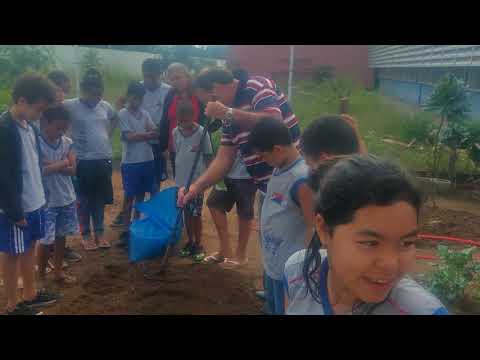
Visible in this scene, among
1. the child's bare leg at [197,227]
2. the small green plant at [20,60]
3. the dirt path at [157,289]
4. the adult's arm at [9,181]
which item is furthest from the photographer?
the small green plant at [20,60]

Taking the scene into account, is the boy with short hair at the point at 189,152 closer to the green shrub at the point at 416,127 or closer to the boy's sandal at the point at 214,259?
the boy's sandal at the point at 214,259

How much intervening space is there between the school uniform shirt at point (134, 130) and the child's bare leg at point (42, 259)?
1229mm

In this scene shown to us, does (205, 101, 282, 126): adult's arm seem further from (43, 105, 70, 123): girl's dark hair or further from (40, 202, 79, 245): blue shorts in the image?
(40, 202, 79, 245): blue shorts

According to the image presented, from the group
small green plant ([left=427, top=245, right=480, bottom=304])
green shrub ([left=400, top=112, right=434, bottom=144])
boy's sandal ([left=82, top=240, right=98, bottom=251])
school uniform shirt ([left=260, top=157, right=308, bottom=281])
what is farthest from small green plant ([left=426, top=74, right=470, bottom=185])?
school uniform shirt ([left=260, top=157, right=308, bottom=281])

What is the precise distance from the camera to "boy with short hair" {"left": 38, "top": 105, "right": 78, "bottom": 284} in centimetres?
340

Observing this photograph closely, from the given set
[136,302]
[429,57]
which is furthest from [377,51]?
[136,302]

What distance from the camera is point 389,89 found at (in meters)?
16.5

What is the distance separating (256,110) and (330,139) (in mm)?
1160

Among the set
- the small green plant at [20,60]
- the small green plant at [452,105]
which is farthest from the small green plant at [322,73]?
the small green plant at [452,105]

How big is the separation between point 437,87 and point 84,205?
5037 millimetres

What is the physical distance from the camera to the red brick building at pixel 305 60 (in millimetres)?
17875

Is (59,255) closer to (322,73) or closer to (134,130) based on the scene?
(134,130)

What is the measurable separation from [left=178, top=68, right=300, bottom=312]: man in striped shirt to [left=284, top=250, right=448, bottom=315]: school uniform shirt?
62.9 inches

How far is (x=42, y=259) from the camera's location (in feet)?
11.6
